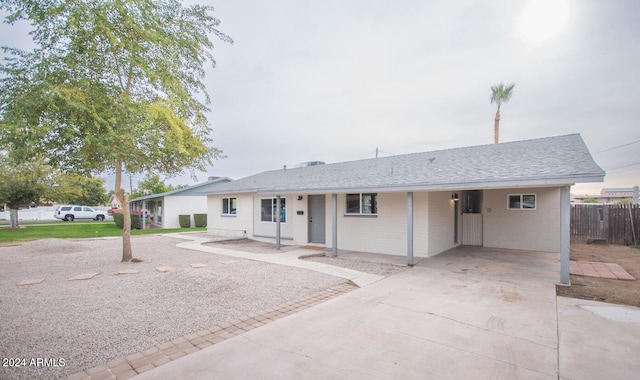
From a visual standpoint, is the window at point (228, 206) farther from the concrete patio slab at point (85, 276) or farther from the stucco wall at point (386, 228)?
the concrete patio slab at point (85, 276)

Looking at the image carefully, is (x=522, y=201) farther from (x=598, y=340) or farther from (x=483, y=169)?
(x=598, y=340)

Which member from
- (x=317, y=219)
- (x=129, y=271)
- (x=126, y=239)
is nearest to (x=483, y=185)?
(x=317, y=219)

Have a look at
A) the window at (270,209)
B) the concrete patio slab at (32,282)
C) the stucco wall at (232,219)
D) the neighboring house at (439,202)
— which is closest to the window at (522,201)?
the neighboring house at (439,202)

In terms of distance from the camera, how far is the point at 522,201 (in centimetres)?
1098

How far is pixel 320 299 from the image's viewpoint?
5.41 metres

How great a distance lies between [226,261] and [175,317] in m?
4.61

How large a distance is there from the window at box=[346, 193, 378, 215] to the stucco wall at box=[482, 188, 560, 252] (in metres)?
4.73

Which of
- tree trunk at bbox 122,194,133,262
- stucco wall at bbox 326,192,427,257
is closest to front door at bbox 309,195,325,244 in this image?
stucco wall at bbox 326,192,427,257

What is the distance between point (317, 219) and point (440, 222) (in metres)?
4.69

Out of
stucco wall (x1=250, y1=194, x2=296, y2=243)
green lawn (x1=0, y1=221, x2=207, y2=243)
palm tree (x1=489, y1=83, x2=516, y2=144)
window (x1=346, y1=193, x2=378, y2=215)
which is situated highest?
palm tree (x1=489, y1=83, x2=516, y2=144)

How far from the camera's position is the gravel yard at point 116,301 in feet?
11.4

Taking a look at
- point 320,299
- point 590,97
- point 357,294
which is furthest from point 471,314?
point 590,97

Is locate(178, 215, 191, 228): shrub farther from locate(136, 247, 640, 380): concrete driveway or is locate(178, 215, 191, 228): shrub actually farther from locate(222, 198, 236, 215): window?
locate(136, 247, 640, 380): concrete driveway

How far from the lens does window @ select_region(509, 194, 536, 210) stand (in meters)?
10.8
